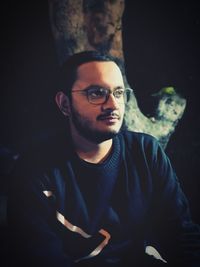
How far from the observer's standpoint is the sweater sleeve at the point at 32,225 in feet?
6.83

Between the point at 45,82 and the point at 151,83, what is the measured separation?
1.45 metres

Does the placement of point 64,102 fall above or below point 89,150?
above

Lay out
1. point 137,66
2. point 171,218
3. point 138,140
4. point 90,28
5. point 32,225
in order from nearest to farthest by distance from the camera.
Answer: point 32,225
point 171,218
point 138,140
point 90,28
point 137,66

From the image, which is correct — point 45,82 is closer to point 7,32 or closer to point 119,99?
point 7,32

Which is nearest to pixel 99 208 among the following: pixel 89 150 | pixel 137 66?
pixel 89 150

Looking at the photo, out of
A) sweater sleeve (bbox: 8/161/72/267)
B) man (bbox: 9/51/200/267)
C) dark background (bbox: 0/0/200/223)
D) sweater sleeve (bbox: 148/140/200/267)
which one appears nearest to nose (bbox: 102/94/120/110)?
man (bbox: 9/51/200/267)

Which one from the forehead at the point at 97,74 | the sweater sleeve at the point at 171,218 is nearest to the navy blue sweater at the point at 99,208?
the sweater sleeve at the point at 171,218

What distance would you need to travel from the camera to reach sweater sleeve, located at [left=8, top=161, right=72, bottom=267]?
2.08 m

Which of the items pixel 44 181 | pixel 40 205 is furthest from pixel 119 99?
pixel 40 205

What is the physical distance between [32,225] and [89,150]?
2.48 feet

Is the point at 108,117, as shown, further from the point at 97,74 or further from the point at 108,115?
the point at 97,74

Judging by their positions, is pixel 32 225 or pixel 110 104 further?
pixel 110 104

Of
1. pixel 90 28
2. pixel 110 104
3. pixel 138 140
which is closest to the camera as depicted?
pixel 110 104

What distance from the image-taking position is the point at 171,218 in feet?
8.01
